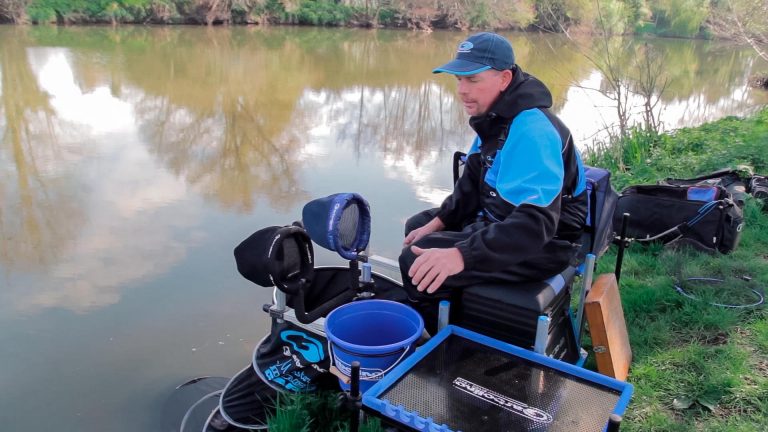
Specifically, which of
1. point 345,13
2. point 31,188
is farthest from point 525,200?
point 345,13

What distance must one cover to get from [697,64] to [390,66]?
11260 millimetres

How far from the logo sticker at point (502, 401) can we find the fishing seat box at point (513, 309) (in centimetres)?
30

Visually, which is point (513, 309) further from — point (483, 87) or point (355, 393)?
point (483, 87)

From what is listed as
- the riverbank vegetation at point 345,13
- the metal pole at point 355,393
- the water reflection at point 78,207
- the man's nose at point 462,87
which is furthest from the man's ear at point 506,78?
the riverbank vegetation at point 345,13

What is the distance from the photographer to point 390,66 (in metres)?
16.7

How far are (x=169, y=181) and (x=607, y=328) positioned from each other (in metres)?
5.22

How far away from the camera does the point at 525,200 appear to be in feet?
6.89

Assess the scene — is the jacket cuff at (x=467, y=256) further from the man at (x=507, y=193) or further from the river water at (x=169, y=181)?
the river water at (x=169, y=181)

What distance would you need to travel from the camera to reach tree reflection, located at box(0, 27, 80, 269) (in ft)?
15.9

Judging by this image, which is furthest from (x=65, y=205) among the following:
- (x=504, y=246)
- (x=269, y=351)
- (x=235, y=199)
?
(x=504, y=246)

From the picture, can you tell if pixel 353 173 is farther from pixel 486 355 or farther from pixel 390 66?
pixel 390 66

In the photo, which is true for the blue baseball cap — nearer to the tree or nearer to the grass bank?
the grass bank

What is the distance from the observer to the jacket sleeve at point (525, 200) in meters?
2.08

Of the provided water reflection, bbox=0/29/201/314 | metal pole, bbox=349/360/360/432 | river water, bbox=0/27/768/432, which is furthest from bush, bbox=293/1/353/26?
metal pole, bbox=349/360/360/432
